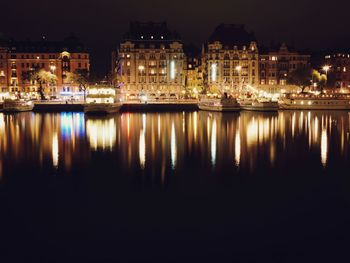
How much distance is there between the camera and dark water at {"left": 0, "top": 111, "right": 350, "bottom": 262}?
12.0m

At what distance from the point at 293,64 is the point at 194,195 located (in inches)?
3093

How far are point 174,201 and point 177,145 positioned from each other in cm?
1351

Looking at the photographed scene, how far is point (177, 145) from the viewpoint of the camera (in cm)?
2930

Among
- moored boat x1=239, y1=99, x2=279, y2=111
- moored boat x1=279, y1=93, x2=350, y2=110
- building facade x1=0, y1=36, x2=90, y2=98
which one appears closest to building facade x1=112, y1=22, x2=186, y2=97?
building facade x1=0, y1=36, x2=90, y2=98

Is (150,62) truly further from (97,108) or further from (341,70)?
(341,70)

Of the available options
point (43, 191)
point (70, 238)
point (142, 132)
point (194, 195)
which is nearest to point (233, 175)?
point (194, 195)

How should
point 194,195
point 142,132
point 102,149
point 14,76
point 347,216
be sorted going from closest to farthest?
point 347,216 → point 194,195 → point 102,149 → point 142,132 → point 14,76

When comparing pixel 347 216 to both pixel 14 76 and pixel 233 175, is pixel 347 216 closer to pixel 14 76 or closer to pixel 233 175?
pixel 233 175

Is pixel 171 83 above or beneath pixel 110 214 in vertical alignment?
above

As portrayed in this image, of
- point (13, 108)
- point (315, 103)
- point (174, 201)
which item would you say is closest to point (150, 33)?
point (315, 103)

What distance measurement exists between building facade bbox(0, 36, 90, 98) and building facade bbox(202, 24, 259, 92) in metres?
24.5

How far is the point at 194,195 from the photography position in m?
16.7

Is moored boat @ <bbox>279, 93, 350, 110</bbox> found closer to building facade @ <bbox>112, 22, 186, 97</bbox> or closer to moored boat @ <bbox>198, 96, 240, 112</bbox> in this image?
moored boat @ <bbox>198, 96, 240, 112</bbox>

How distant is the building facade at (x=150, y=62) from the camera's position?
90.9 meters
